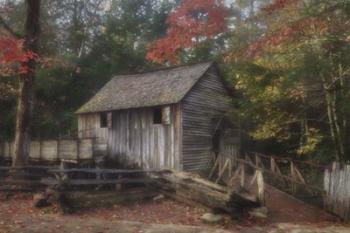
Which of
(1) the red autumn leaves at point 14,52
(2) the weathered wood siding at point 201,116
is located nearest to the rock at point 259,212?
(2) the weathered wood siding at point 201,116

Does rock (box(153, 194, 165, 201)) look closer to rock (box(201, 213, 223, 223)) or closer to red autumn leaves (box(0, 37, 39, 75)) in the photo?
rock (box(201, 213, 223, 223))

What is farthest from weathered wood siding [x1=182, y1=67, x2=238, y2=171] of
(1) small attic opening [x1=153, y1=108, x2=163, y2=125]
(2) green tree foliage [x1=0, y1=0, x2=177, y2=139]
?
(2) green tree foliage [x1=0, y1=0, x2=177, y2=139]

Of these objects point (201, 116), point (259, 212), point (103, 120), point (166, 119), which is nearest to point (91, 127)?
point (103, 120)

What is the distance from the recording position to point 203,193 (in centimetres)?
1455

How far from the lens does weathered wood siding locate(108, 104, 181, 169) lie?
845 inches

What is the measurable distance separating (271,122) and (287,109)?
98 centimetres

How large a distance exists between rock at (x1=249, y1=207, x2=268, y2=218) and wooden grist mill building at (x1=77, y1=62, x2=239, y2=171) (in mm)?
7289

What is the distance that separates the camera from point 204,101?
23.1 metres

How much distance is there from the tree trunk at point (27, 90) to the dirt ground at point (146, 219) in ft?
7.46

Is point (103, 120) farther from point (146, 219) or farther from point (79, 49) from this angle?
point (79, 49)

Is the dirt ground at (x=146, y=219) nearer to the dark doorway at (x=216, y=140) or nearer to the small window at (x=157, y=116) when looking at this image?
the small window at (x=157, y=116)

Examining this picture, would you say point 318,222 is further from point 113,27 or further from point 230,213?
point 113,27

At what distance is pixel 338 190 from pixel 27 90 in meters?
12.9

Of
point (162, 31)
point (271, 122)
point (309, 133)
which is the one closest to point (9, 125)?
point (162, 31)
